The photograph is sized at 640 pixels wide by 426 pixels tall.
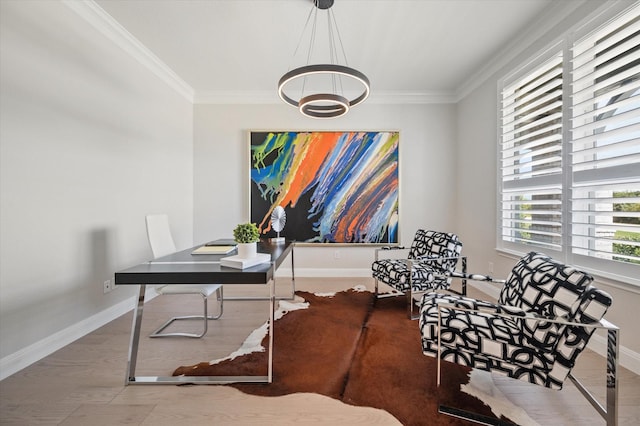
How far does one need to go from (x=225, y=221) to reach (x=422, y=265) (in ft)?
9.47

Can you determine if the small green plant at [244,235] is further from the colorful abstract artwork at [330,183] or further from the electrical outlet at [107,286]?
the colorful abstract artwork at [330,183]

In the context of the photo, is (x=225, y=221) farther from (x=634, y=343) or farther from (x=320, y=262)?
(x=634, y=343)

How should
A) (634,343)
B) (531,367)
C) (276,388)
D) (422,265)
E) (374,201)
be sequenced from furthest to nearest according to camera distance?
(374,201), (422,265), (634,343), (276,388), (531,367)

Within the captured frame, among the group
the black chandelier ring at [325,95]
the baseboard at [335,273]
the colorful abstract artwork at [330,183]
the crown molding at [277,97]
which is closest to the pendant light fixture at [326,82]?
the black chandelier ring at [325,95]

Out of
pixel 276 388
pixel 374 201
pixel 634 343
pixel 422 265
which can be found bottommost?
pixel 276 388

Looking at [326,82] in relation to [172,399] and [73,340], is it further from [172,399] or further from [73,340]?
[73,340]

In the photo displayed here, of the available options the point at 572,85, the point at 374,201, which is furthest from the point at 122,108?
the point at 572,85

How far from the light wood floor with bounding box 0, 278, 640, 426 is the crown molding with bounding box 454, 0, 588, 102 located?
2751mm

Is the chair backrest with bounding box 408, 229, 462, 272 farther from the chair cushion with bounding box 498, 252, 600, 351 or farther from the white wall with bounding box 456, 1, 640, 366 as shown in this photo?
the chair cushion with bounding box 498, 252, 600, 351

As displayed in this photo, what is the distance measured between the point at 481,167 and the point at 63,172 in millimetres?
4331

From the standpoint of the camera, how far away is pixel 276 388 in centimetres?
164

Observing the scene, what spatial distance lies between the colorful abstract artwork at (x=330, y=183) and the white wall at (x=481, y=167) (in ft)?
3.11

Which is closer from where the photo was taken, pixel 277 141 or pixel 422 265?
pixel 422 265

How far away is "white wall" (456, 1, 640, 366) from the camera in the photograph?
302 cm
